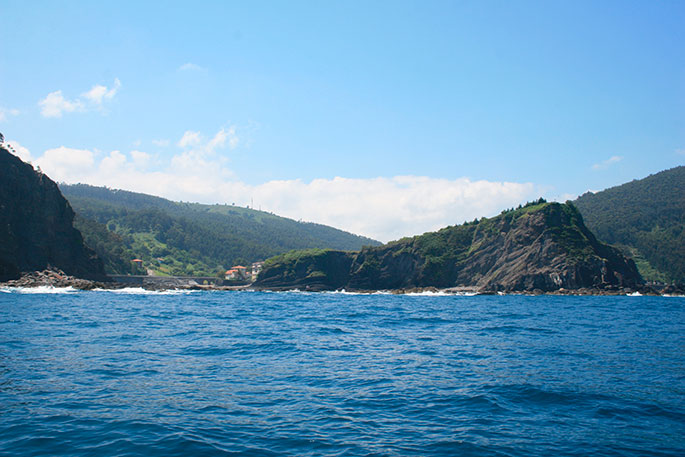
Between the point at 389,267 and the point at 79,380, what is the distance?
477 ft

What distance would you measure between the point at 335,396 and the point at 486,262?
131 meters

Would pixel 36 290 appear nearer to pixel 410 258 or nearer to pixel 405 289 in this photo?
pixel 405 289

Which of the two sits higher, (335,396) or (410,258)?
(410,258)

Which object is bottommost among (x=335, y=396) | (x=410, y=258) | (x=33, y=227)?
(x=335, y=396)

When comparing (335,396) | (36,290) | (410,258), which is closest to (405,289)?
(410,258)

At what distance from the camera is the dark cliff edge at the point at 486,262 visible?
119812 mm

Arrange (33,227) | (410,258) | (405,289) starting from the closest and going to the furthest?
(33,227)
(405,289)
(410,258)

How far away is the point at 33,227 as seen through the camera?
10069cm

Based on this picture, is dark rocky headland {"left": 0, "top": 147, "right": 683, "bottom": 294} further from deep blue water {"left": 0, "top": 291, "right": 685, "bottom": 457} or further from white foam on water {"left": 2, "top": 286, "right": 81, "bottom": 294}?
deep blue water {"left": 0, "top": 291, "right": 685, "bottom": 457}

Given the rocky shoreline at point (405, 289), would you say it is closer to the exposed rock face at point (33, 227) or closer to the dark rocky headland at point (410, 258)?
the dark rocky headland at point (410, 258)

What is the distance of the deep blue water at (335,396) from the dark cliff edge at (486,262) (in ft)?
332

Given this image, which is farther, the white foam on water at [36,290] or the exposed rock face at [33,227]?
the exposed rock face at [33,227]

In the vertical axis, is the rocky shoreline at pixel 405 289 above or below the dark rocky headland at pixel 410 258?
below

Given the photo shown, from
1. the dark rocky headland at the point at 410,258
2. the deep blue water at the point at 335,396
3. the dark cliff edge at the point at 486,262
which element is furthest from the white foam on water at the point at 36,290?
the dark cliff edge at the point at 486,262
